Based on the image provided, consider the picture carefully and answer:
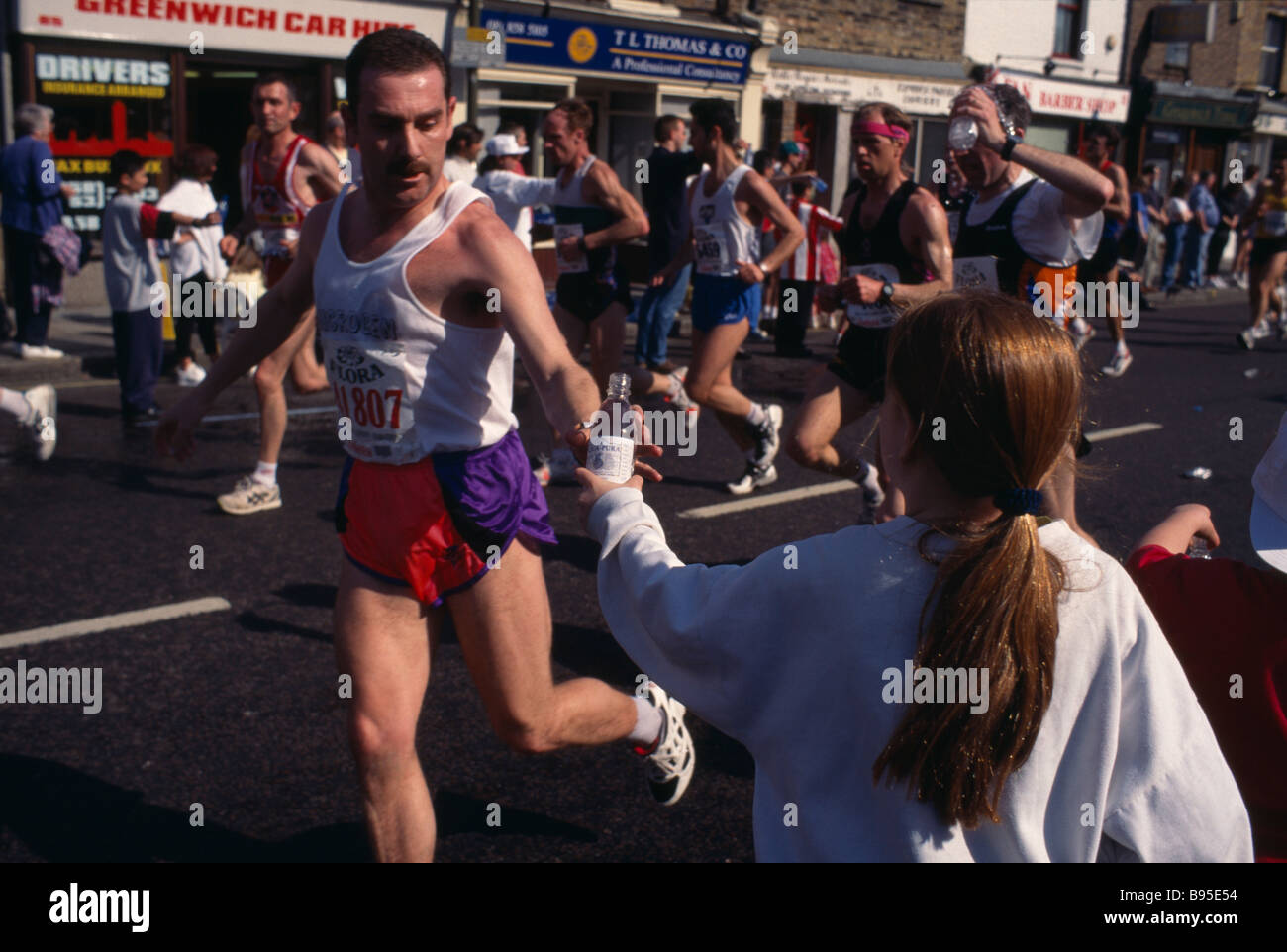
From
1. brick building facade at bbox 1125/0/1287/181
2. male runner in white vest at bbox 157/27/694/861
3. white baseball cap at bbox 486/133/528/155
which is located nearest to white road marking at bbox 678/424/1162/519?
male runner in white vest at bbox 157/27/694/861

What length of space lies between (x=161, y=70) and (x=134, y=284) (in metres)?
6.08

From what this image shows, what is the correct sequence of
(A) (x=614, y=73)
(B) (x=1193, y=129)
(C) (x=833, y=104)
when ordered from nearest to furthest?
(A) (x=614, y=73) → (C) (x=833, y=104) → (B) (x=1193, y=129)

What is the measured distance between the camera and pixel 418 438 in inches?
114

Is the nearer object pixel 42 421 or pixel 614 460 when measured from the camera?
pixel 614 460

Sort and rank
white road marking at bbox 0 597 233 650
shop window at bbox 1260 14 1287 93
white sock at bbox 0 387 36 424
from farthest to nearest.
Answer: shop window at bbox 1260 14 1287 93 < white sock at bbox 0 387 36 424 < white road marking at bbox 0 597 233 650

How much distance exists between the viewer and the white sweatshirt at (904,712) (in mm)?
1538

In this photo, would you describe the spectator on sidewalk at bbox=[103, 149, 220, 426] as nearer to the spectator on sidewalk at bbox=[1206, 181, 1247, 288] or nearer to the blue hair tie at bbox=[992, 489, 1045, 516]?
the blue hair tie at bbox=[992, 489, 1045, 516]

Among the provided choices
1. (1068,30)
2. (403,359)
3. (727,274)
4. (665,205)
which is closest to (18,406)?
(727,274)

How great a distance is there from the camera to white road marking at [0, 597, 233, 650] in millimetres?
4500

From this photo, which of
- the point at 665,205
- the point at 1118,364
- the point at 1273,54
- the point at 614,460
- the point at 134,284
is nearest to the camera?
the point at 614,460

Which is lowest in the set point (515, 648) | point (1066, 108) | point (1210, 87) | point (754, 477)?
point (754, 477)

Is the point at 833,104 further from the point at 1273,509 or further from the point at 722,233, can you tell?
the point at 1273,509
